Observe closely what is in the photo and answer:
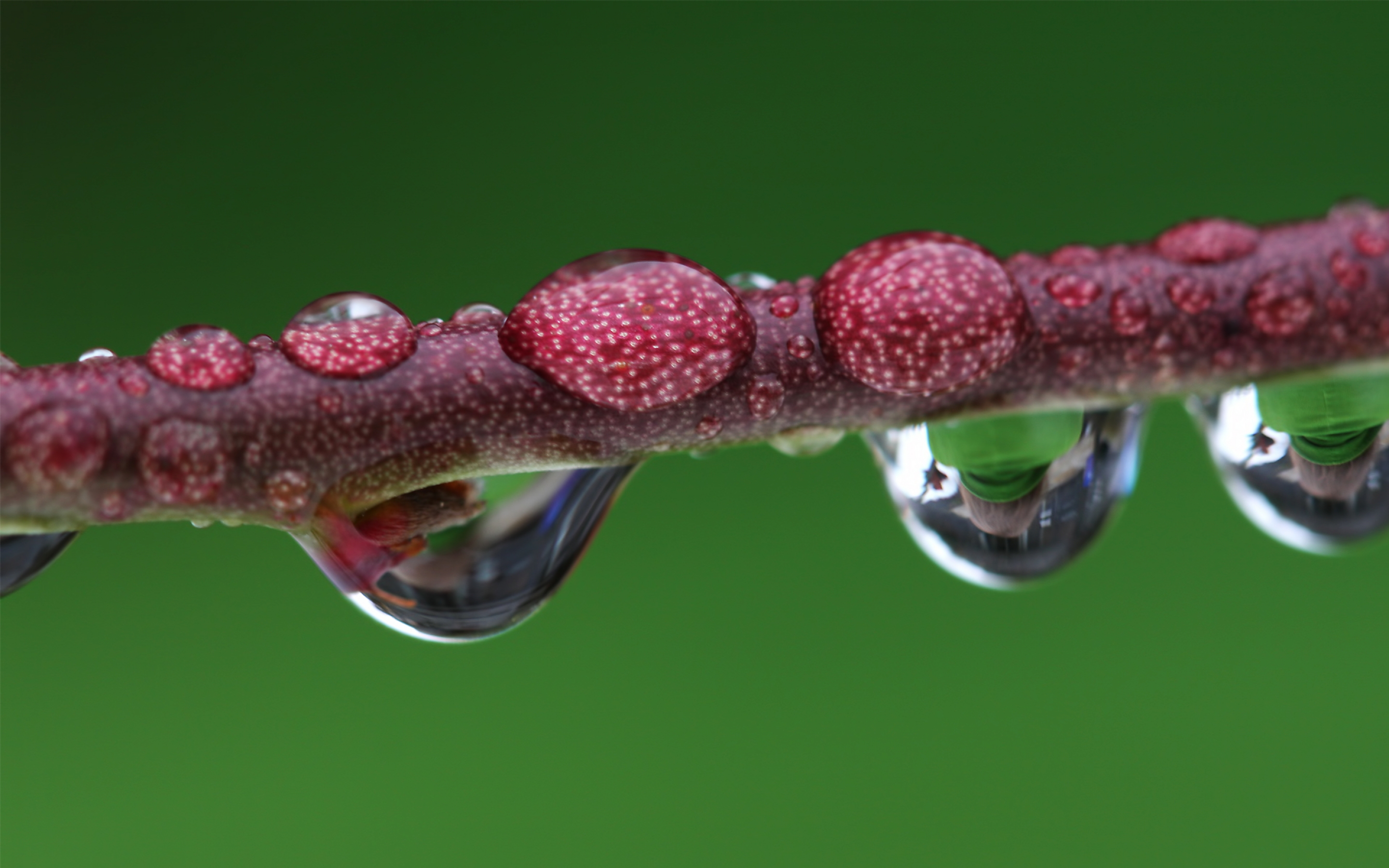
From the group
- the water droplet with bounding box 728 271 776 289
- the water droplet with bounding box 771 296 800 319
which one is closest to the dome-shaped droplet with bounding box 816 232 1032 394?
the water droplet with bounding box 771 296 800 319

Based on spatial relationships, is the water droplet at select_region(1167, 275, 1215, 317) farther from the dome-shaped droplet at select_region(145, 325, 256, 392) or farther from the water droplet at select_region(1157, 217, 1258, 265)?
the dome-shaped droplet at select_region(145, 325, 256, 392)

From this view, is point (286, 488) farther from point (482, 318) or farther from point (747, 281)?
point (747, 281)

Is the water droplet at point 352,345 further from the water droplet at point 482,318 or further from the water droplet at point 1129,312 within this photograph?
the water droplet at point 1129,312

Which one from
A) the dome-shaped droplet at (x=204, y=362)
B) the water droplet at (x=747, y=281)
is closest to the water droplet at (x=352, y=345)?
the dome-shaped droplet at (x=204, y=362)

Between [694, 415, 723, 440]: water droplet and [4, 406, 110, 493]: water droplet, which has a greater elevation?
[694, 415, 723, 440]: water droplet

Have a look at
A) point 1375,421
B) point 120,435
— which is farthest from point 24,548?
point 1375,421

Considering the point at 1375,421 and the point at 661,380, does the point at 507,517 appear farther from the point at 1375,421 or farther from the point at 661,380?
the point at 1375,421

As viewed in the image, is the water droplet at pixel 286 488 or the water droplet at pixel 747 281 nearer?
the water droplet at pixel 286 488
